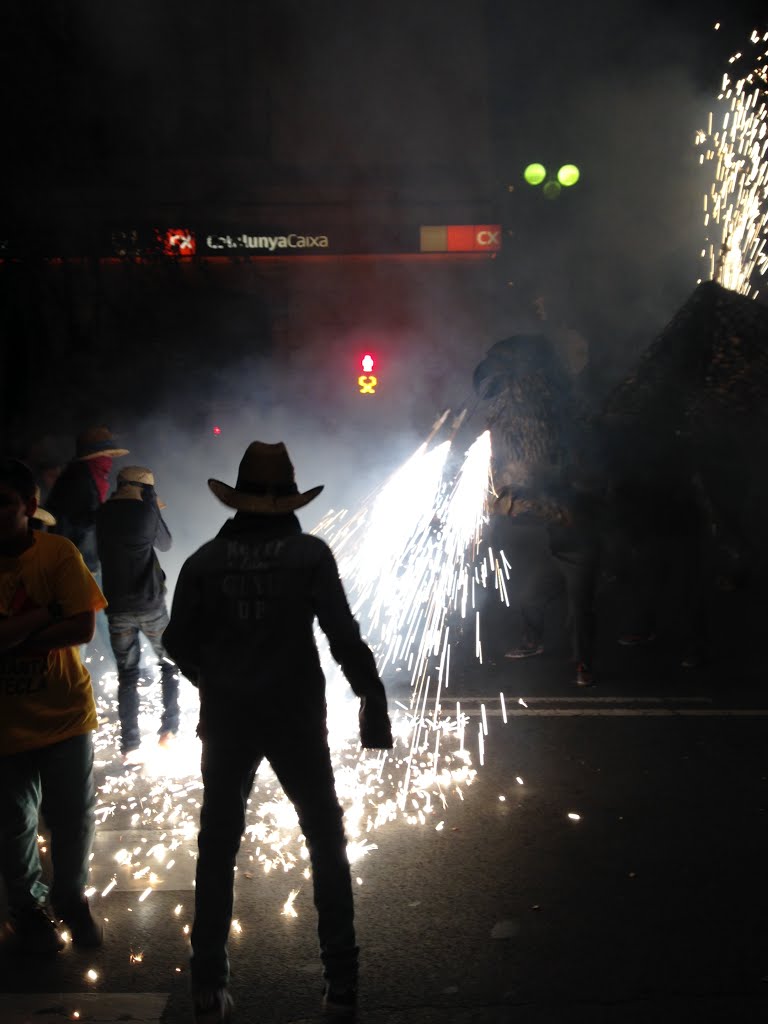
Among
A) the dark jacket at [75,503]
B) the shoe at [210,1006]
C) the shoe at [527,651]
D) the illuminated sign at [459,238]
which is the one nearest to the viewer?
the shoe at [210,1006]

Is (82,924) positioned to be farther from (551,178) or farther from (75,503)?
(551,178)

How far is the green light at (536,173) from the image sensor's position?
32.0 feet

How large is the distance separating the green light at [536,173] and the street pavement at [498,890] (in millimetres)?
6646

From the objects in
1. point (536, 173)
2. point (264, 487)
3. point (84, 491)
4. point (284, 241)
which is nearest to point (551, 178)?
point (536, 173)

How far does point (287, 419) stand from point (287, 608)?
1341 centimetres

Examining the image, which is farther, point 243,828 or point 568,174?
point 568,174

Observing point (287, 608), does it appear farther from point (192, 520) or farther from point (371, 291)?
point (371, 291)

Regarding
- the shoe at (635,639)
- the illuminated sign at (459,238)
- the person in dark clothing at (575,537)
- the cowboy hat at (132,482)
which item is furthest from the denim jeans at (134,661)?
the illuminated sign at (459,238)

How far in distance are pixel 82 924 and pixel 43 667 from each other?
799 millimetres

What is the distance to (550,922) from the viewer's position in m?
2.93

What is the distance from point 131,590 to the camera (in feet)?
14.8

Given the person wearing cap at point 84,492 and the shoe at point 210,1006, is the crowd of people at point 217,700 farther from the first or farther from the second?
the person wearing cap at point 84,492

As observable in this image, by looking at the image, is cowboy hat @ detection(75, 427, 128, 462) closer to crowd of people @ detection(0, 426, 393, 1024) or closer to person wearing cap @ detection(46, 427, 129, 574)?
person wearing cap @ detection(46, 427, 129, 574)

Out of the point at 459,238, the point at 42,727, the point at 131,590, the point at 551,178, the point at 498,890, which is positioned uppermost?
the point at 459,238
